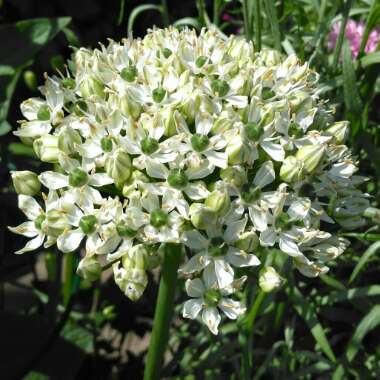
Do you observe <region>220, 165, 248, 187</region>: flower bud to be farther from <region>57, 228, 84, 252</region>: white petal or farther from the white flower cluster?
<region>57, 228, 84, 252</region>: white petal

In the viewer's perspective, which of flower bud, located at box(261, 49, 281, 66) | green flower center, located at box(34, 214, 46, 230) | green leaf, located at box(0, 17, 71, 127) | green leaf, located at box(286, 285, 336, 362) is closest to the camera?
green flower center, located at box(34, 214, 46, 230)

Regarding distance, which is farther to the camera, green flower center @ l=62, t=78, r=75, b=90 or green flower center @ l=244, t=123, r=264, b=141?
green flower center @ l=62, t=78, r=75, b=90

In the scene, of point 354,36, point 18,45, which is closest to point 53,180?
point 18,45

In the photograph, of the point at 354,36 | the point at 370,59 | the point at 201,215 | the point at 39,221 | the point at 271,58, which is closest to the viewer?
the point at 201,215

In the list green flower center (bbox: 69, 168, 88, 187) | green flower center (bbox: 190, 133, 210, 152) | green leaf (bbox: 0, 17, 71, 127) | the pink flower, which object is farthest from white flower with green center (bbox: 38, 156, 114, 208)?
the pink flower

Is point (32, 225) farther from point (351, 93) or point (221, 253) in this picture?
point (351, 93)

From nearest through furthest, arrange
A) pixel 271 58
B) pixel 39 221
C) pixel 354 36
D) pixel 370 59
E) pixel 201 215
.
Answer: pixel 201 215
pixel 39 221
pixel 271 58
pixel 370 59
pixel 354 36
